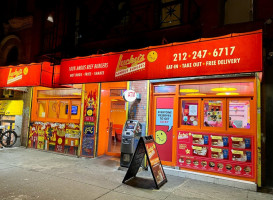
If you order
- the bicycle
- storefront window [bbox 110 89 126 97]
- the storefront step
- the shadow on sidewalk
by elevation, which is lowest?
the shadow on sidewalk

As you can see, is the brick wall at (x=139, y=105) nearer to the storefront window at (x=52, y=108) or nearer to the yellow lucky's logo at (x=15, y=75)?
the storefront window at (x=52, y=108)

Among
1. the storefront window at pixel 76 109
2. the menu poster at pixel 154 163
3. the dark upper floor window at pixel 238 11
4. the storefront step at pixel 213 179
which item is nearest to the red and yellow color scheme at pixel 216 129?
the storefront step at pixel 213 179

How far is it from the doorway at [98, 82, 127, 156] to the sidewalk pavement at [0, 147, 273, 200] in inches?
66.4

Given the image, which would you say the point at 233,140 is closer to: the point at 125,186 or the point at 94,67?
the point at 125,186

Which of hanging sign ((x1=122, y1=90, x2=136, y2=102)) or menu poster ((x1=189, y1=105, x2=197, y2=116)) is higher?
hanging sign ((x1=122, y1=90, x2=136, y2=102))

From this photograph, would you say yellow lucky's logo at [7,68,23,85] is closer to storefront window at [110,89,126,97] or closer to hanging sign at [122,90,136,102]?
storefront window at [110,89,126,97]

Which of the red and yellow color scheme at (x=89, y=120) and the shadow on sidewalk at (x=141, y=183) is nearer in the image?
the shadow on sidewalk at (x=141, y=183)

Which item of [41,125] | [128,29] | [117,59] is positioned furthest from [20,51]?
[117,59]

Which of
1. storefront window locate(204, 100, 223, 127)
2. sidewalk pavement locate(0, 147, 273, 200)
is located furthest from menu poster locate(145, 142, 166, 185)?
storefront window locate(204, 100, 223, 127)

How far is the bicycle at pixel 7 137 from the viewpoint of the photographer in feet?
31.6

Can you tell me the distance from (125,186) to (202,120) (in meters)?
3.03

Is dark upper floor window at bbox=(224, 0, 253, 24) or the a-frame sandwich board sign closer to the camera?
the a-frame sandwich board sign

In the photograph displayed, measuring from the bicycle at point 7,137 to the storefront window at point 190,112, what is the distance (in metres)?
8.31

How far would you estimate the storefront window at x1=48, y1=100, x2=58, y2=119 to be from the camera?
9688 millimetres
